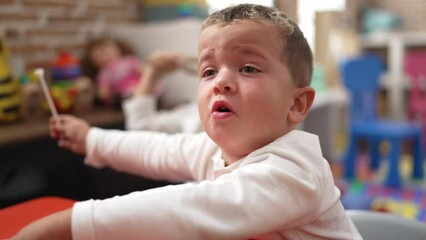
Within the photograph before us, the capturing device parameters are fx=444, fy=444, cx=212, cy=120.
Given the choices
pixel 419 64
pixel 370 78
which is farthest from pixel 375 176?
pixel 419 64

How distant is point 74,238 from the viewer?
1.54 feet

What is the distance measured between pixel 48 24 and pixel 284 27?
1.56 m

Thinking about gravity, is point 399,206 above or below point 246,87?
below

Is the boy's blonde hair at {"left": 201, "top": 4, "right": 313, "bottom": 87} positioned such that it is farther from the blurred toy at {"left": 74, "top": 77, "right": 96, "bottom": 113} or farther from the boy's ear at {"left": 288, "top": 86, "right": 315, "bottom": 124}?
the blurred toy at {"left": 74, "top": 77, "right": 96, "bottom": 113}

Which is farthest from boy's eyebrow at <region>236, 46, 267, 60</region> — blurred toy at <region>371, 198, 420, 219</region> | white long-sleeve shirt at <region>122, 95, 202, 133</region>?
blurred toy at <region>371, 198, 420, 219</region>

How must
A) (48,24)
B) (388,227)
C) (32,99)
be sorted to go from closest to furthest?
1. (388,227)
2. (32,99)
3. (48,24)

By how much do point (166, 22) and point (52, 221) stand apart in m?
1.79

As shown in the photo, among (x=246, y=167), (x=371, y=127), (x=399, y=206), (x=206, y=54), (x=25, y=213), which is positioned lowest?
(x=399, y=206)

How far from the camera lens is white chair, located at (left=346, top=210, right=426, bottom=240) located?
0.77 m

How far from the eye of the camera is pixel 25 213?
2.25ft

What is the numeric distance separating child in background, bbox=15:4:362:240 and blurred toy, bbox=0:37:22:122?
3.23 feet

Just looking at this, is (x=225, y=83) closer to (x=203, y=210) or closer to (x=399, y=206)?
(x=203, y=210)

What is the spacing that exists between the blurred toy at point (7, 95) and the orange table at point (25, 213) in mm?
822

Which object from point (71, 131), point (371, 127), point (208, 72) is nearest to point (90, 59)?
point (71, 131)
